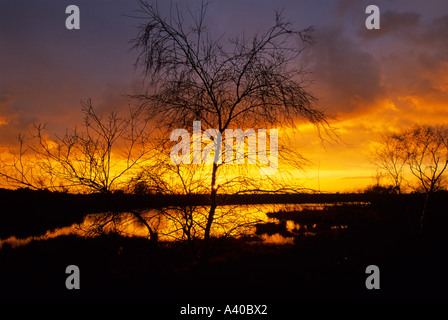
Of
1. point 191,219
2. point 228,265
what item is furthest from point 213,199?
point 228,265

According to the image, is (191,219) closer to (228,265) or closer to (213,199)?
(213,199)

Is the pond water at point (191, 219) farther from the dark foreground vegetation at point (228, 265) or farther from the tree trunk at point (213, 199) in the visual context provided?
the dark foreground vegetation at point (228, 265)

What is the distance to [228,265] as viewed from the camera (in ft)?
34.7

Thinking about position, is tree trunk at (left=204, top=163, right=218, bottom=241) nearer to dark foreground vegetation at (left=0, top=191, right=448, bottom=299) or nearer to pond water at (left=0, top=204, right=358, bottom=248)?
pond water at (left=0, top=204, right=358, bottom=248)

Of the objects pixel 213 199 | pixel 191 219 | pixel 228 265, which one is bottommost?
pixel 228 265

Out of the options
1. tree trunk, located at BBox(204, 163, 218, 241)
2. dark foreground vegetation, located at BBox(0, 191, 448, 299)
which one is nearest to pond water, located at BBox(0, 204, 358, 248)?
tree trunk, located at BBox(204, 163, 218, 241)

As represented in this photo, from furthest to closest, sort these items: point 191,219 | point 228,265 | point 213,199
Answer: point 228,265, point 213,199, point 191,219

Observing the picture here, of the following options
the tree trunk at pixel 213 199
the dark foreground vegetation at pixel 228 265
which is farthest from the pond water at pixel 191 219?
the dark foreground vegetation at pixel 228 265

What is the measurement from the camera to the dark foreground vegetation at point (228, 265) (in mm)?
5910

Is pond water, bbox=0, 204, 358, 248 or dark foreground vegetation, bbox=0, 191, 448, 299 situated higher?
pond water, bbox=0, 204, 358, 248

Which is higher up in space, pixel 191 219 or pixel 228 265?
pixel 191 219

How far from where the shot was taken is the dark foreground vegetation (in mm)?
5910

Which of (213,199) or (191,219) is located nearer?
(191,219)

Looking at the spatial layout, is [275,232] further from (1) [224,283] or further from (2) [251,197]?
(2) [251,197]
